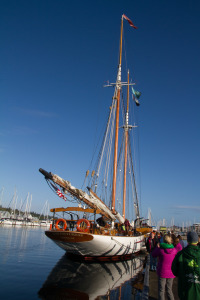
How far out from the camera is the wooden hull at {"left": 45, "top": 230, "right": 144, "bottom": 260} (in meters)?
13.9

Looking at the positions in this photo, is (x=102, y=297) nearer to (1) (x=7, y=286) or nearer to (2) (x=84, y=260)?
(1) (x=7, y=286)

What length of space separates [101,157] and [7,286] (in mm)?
14337

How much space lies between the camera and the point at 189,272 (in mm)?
3984

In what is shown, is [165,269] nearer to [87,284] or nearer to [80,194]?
[87,284]

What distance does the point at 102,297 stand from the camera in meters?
8.50

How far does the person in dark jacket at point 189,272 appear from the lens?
3895 mm

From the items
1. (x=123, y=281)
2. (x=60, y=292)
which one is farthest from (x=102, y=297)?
(x=123, y=281)

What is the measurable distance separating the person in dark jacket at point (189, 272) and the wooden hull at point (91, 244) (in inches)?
400

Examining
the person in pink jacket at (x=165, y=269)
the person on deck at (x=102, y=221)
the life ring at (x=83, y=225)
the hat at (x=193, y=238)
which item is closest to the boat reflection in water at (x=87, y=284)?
the life ring at (x=83, y=225)

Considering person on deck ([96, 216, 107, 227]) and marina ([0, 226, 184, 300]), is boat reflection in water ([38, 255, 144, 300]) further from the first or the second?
person on deck ([96, 216, 107, 227])

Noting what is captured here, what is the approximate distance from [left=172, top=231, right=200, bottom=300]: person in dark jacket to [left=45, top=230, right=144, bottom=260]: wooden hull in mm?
10172

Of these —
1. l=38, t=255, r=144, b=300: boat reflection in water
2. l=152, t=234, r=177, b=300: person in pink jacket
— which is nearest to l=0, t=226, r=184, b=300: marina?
l=38, t=255, r=144, b=300: boat reflection in water

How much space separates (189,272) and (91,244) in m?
11.0

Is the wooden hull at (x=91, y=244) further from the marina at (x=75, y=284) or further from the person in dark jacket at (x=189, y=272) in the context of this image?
the person in dark jacket at (x=189, y=272)
